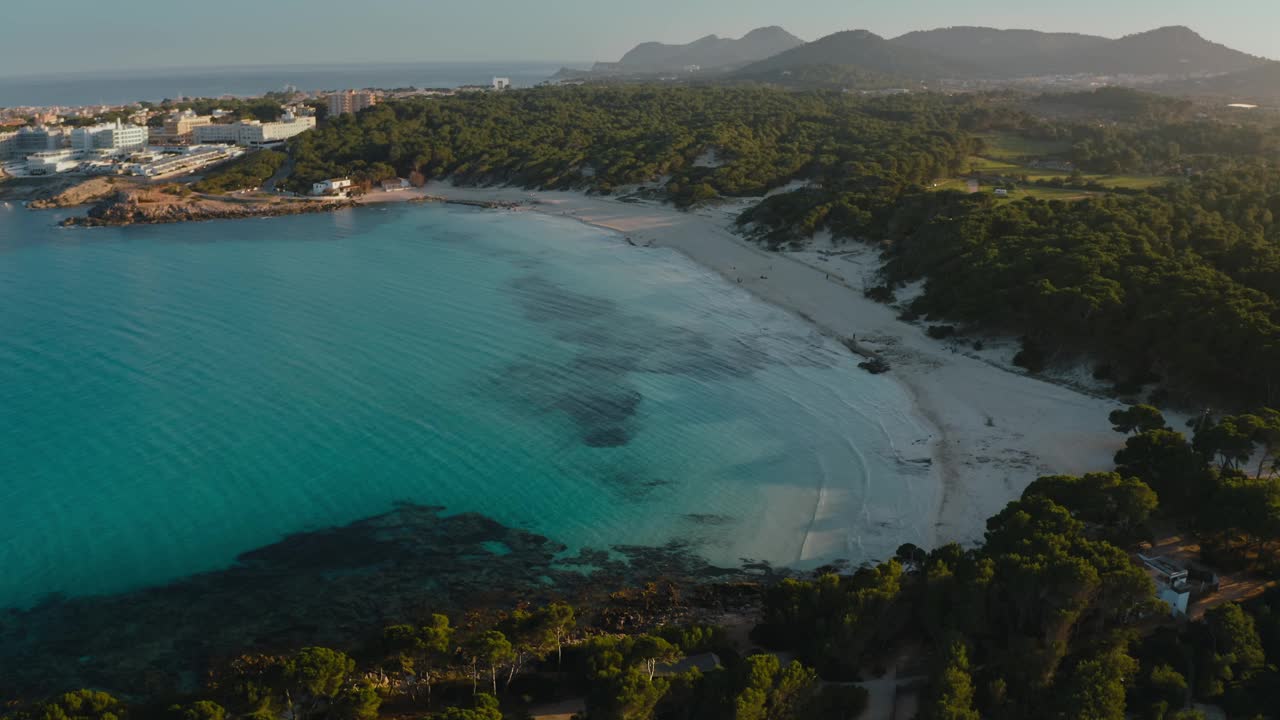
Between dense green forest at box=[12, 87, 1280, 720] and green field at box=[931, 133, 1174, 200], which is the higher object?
green field at box=[931, 133, 1174, 200]

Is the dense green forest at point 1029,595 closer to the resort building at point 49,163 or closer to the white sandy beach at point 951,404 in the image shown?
the white sandy beach at point 951,404

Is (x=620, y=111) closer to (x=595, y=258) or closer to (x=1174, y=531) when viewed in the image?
(x=595, y=258)

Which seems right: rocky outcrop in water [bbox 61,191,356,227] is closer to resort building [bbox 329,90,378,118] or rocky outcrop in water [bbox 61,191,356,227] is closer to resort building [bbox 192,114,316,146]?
resort building [bbox 192,114,316,146]

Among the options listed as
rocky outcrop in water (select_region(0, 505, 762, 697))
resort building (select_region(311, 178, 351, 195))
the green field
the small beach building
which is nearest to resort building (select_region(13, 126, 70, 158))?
resort building (select_region(311, 178, 351, 195))

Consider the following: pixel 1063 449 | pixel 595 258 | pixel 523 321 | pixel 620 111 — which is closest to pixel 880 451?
pixel 1063 449

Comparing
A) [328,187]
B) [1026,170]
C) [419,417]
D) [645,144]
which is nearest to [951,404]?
[419,417]

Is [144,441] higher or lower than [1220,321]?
lower

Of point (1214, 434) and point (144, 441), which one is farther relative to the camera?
point (144, 441)
